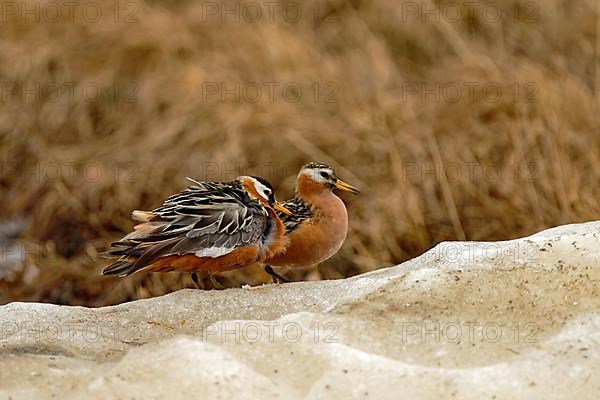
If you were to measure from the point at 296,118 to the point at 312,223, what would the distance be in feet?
9.79

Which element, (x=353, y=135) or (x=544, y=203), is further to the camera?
(x=353, y=135)

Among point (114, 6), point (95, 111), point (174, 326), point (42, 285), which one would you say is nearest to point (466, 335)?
point (174, 326)

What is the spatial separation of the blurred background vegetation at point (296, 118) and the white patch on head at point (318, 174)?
1.54 metres

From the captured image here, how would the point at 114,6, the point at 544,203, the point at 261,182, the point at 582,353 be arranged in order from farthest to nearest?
the point at 114,6, the point at 544,203, the point at 261,182, the point at 582,353

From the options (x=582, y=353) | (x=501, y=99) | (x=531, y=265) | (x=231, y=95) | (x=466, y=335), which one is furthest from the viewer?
(x=231, y=95)

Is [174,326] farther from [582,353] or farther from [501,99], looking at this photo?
[501,99]

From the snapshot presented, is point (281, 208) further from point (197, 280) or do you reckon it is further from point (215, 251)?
point (215, 251)

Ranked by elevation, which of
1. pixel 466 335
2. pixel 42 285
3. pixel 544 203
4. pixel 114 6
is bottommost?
pixel 42 285

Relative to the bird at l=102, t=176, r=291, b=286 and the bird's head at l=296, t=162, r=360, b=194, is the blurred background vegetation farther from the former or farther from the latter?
the bird at l=102, t=176, r=291, b=286

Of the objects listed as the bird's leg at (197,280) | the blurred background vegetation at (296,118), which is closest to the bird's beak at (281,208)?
the bird's leg at (197,280)

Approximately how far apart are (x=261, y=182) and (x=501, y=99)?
321 cm

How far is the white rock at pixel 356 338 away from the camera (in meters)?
3.53

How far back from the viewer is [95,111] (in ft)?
31.5

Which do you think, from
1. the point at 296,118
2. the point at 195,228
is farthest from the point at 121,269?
the point at 296,118
